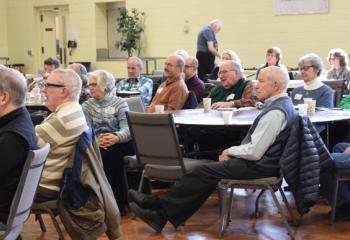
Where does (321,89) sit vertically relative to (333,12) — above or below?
below

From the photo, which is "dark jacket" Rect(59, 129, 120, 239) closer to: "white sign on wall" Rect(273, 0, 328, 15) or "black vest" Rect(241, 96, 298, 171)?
"black vest" Rect(241, 96, 298, 171)

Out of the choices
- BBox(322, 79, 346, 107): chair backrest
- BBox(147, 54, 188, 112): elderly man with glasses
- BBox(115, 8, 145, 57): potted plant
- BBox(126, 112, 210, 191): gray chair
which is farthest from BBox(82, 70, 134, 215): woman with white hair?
BBox(115, 8, 145, 57): potted plant

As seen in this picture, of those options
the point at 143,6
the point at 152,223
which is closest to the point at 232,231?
the point at 152,223

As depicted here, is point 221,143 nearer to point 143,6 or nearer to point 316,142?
point 316,142

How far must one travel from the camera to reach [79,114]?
3623mm

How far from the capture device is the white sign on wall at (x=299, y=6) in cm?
1041

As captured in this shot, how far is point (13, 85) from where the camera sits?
2.97 metres

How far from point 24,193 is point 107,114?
216 cm

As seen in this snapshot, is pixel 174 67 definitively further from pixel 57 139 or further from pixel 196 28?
pixel 196 28

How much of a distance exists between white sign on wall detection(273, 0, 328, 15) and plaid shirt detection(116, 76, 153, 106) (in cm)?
462

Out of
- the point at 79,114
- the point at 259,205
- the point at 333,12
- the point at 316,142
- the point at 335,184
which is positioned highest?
the point at 333,12

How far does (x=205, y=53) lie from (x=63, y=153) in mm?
7360

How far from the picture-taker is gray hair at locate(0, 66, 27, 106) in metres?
2.95

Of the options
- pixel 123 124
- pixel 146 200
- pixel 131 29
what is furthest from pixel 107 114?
pixel 131 29
